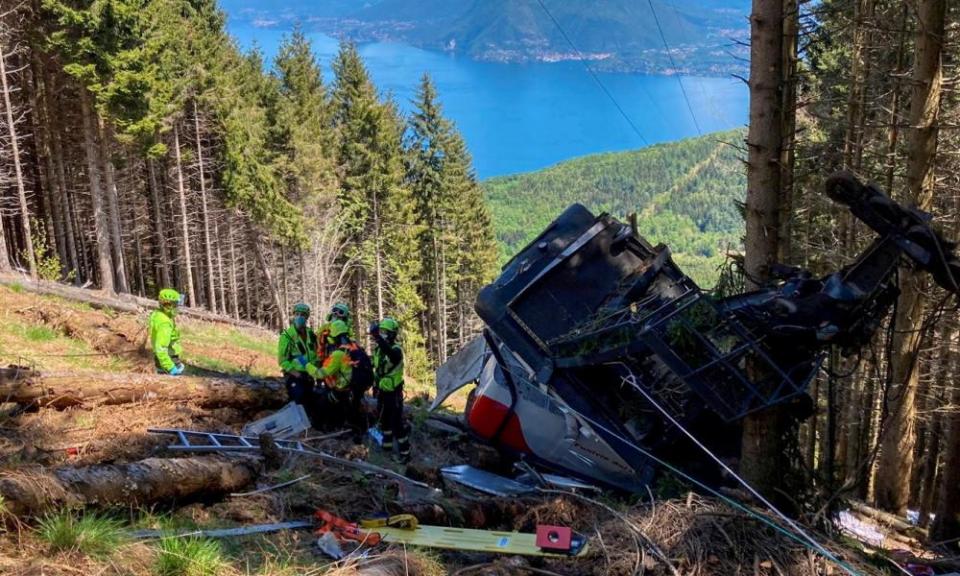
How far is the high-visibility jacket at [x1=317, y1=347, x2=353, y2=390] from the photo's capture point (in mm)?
9586

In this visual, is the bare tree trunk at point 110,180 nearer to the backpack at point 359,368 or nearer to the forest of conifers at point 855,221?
the backpack at point 359,368

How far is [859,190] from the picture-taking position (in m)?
5.75

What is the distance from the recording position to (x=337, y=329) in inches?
380

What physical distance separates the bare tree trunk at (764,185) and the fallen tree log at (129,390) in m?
6.28

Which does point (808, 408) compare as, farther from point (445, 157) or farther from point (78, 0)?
point (445, 157)

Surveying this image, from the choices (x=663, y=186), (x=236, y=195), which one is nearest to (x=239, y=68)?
(x=236, y=195)

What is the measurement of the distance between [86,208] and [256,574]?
34.2 meters

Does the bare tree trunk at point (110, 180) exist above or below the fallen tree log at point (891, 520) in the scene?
above

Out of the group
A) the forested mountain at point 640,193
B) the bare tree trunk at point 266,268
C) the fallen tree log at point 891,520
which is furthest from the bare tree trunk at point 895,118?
the forested mountain at point 640,193

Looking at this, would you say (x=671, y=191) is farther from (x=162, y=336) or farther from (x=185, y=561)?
(x=185, y=561)

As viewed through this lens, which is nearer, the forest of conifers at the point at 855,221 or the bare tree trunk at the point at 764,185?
the bare tree trunk at the point at 764,185

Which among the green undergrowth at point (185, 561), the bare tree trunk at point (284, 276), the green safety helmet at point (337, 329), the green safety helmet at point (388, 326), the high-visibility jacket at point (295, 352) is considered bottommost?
the bare tree trunk at point (284, 276)

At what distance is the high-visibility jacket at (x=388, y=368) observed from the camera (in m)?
9.52

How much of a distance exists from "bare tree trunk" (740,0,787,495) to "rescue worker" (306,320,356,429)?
517cm
